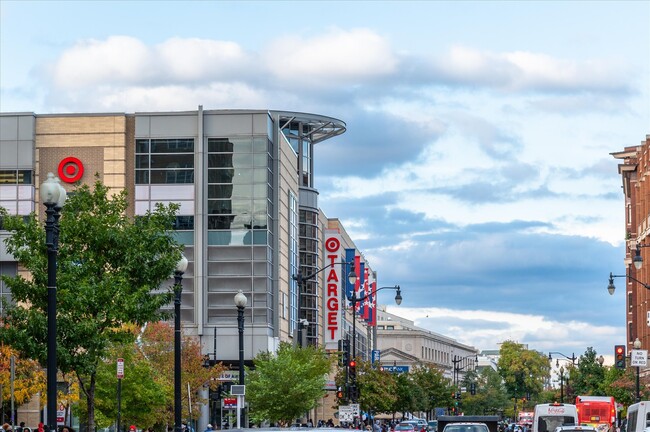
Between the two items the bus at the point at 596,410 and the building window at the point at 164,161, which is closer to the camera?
the bus at the point at 596,410

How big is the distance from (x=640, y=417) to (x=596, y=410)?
32.6 m

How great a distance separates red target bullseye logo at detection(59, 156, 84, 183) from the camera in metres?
89.2

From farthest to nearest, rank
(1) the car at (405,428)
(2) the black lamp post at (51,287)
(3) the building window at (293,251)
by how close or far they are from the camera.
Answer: (3) the building window at (293,251) < (1) the car at (405,428) < (2) the black lamp post at (51,287)

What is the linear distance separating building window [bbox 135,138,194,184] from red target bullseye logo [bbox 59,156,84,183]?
3919 millimetres

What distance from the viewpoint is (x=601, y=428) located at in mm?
74125

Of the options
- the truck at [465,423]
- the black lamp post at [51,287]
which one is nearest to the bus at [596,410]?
the truck at [465,423]

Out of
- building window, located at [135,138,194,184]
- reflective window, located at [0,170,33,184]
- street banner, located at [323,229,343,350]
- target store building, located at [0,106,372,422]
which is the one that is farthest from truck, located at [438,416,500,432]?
street banner, located at [323,229,343,350]

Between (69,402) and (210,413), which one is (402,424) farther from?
(69,402)

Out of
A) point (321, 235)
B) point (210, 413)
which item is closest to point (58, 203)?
point (210, 413)

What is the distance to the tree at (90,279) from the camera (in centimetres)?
3534

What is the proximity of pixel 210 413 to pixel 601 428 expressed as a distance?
106ft

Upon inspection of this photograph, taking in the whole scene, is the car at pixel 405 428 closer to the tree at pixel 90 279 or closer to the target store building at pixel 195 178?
the target store building at pixel 195 178

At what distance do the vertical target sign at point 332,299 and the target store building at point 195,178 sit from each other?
23.9 meters

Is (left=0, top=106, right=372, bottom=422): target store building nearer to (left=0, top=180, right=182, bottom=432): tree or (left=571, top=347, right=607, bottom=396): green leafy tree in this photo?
(left=0, top=180, right=182, bottom=432): tree
